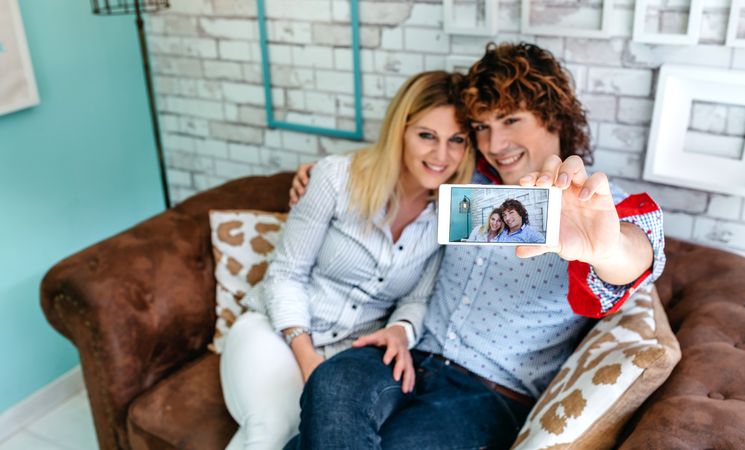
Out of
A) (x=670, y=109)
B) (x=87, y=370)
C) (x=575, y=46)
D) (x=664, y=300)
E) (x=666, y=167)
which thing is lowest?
(x=87, y=370)

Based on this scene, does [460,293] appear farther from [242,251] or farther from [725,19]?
[725,19]

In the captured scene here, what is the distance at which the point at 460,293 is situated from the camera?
1692 millimetres

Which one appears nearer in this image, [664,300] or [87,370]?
[664,300]

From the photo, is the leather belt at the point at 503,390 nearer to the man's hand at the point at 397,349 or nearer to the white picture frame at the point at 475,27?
the man's hand at the point at 397,349

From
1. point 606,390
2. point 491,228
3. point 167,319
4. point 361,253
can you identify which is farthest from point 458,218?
point 167,319

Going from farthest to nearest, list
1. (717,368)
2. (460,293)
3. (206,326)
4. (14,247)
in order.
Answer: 1. (14,247)
2. (206,326)
3. (460,293)
4. (717,368)

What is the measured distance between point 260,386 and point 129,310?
16.3 inches

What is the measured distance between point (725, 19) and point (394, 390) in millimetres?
1104

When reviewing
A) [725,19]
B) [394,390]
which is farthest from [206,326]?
[725,19]

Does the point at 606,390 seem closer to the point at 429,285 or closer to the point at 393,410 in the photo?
the point at 393,410

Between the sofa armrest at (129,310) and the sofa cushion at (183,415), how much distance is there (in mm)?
60

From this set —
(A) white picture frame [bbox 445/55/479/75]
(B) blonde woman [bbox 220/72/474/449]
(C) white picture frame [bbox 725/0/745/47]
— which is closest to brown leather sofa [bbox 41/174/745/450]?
(B) blonde woman [bbox 220/72/474/449]

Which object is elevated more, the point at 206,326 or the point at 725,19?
the point at 725,19

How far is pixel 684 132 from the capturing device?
67.4 inches
